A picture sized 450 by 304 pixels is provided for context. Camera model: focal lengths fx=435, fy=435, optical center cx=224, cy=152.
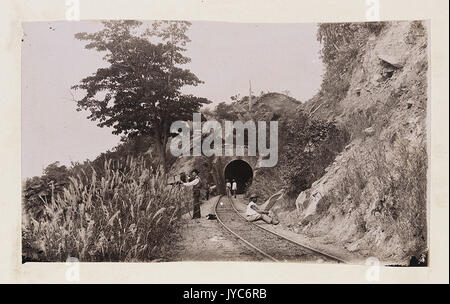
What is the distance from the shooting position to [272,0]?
6375mm

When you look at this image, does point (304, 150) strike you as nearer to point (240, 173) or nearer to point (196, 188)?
point (240, 173)

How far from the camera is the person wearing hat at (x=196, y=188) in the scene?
6.48 metres

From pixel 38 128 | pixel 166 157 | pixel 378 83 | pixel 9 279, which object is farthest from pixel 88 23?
pixel 378 83

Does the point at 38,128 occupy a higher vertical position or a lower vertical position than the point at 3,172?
higher

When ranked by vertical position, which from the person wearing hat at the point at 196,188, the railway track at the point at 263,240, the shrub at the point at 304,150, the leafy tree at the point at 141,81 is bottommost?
the railway track at the point at 263,240

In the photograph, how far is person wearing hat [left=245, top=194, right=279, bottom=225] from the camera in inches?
257

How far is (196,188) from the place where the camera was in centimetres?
648

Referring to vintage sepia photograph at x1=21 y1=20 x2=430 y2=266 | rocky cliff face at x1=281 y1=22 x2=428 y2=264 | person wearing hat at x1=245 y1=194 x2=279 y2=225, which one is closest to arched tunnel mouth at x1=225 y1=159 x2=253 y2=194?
vintage sepia photograph at x1=21 y1=20 x2=430 y2=266

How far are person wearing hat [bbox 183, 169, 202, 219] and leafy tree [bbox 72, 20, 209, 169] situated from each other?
48 cm

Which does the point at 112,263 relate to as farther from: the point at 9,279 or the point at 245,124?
the point at 245,124

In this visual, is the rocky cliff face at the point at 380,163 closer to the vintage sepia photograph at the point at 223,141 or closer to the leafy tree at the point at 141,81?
the vintage sepia photograph at the point at 223,141

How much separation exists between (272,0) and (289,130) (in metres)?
1.92

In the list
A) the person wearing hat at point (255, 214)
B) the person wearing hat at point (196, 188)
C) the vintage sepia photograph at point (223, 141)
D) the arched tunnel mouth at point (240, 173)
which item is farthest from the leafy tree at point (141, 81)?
the person wearing hat at point (255, 214)

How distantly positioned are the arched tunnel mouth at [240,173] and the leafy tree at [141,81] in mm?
960
